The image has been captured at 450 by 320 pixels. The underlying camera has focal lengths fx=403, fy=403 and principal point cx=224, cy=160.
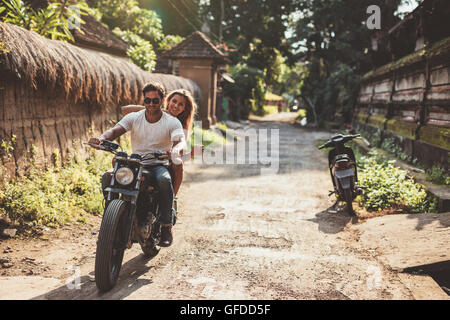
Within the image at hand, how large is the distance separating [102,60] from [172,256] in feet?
16.6

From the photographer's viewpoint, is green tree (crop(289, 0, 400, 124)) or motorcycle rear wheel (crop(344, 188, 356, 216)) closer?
motorcycle rear wheel (crop(344, 188, 356, 216))

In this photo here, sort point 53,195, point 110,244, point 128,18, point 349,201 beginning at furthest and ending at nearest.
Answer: point 128,18, point 349,201, point 53,195, point 110,244

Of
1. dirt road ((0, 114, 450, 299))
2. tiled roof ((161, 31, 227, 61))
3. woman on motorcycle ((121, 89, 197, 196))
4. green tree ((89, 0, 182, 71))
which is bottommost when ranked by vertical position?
dirt road ((0, 114, 450, 299))

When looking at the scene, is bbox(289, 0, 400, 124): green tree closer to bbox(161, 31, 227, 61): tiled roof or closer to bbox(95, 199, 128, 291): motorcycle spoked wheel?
bbox(161, 31, 227, 61): tiled roof

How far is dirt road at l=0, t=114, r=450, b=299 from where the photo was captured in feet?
11.6

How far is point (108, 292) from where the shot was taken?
11.3ft

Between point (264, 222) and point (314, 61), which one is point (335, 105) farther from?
point (264, 222)

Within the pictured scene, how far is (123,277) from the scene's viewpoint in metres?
3.83

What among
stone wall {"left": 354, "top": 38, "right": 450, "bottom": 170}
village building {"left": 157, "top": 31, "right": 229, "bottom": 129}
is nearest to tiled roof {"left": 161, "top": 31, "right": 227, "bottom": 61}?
village building {"left": 157, "top": 31, "right": 229, "bottom": 129}

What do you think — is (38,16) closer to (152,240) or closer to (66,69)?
(66,69)

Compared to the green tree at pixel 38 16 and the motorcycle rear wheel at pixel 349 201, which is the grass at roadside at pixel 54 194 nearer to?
the green tree at pixel 38 16

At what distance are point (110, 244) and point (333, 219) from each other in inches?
157

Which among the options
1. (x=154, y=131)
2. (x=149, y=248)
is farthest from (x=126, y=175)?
(x=149, y=248)
